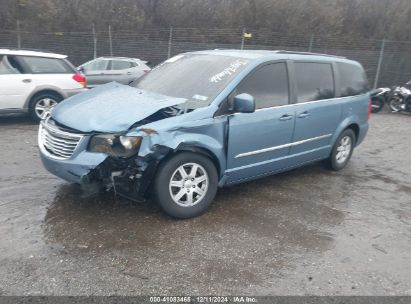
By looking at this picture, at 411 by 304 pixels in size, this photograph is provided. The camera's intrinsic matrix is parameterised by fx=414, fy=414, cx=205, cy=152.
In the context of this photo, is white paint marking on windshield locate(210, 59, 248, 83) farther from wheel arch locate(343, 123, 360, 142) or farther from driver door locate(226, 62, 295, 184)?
wheel arch locate(343, 123, 360, 142)

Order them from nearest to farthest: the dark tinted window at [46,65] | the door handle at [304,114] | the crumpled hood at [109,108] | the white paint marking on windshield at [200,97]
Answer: the crumpled hood at [109,108] < the white paint marking on windshield at [200,97] < the door handle at [304,114] < the dark tinted window at [46,65]

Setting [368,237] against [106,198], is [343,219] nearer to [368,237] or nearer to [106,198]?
[368,237]

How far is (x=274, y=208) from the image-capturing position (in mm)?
4797

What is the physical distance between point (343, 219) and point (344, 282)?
1351 millimetres

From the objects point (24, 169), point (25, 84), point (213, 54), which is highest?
point (213, 54)

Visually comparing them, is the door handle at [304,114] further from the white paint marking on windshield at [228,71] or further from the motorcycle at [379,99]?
the motorcycle at [379,99]

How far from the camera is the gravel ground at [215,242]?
3258 mm

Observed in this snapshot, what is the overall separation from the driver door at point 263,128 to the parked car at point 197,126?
0.5 inches

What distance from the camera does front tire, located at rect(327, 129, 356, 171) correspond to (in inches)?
244

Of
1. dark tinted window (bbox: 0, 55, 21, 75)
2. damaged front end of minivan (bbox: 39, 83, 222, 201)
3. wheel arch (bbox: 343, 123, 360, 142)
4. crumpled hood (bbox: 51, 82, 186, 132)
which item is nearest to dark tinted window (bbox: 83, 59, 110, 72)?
dark tinted window (bbox: 0, 55, 21, 75)

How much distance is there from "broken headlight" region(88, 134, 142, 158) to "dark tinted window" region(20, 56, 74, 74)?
212 inches

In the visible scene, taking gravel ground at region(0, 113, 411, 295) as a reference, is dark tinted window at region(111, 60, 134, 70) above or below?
above

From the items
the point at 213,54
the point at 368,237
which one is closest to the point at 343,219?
the point at 368,237

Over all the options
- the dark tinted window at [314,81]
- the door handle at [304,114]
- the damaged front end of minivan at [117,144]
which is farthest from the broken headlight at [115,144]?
the dark tinted window at [314,81]
